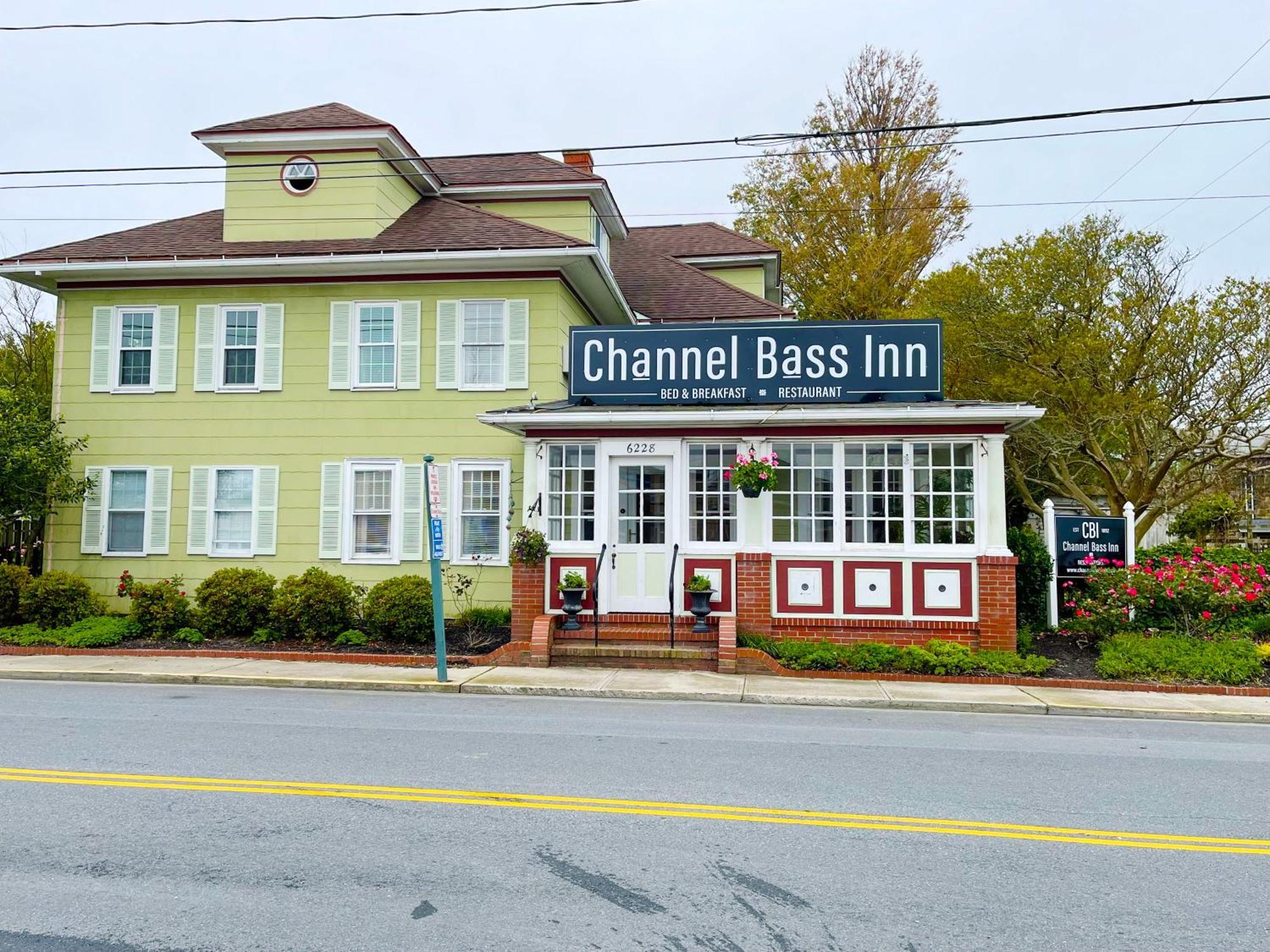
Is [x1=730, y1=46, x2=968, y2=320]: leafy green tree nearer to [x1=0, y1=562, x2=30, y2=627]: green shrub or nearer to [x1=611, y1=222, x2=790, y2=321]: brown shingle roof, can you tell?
[x1=611, y1=222, x2=790, y2=321]: brown shingle roof

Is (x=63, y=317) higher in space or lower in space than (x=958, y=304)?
lower

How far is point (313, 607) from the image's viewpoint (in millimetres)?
14992

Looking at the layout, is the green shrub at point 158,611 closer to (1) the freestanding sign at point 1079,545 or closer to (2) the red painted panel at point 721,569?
(2) the red painted panel at point 721,569

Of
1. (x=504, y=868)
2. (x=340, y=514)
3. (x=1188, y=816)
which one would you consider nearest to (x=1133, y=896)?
(x=1188, y=816)

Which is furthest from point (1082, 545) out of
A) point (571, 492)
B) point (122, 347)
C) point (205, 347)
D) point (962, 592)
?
point (122, 347)

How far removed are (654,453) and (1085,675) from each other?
667 cm

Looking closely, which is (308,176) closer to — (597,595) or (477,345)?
(477,345)

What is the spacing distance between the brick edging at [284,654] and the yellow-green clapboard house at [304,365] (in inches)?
95.1

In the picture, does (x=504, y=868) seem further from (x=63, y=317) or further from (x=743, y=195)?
(x=743, y=195)

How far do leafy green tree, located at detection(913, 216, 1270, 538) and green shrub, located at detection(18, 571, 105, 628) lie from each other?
19.4 m

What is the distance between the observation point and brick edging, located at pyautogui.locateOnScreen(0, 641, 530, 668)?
13781mm

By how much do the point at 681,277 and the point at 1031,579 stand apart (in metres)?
11.2

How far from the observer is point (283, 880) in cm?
508

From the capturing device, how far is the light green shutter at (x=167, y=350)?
1731 centimetres
